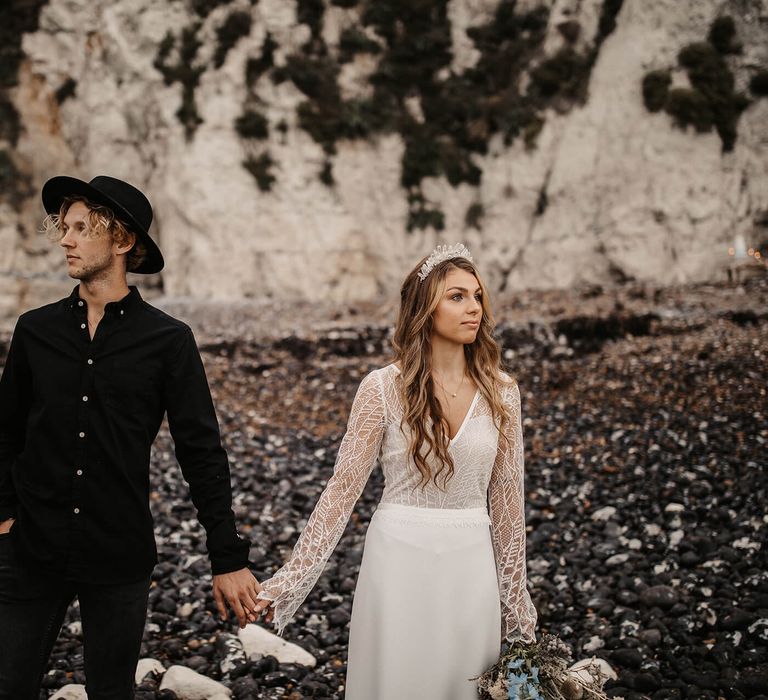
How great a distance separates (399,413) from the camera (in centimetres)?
324

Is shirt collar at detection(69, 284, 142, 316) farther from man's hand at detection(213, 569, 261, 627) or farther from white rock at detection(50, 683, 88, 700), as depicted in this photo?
white rock at detection(50, 683, 88, 700)

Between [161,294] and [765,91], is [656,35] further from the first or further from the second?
[161,294]

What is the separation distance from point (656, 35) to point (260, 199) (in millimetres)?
15268

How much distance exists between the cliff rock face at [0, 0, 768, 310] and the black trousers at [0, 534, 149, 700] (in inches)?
935

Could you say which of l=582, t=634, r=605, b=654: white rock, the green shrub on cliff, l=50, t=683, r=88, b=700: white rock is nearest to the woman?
l=50, t=683, r=88, b=700: white rock

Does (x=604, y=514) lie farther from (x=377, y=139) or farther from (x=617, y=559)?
(x=377, y=139)

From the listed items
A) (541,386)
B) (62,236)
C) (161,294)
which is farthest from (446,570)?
(161,294)

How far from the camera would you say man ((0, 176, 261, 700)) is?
9.74 ft

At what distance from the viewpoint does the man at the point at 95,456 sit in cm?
297

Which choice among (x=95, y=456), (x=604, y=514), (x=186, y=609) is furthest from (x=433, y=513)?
(x=604, y=514)

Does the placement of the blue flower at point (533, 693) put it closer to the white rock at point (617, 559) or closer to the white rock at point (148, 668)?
the white rock at point (148, 668)

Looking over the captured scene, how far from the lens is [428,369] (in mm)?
3307

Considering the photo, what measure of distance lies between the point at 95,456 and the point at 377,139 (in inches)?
1053

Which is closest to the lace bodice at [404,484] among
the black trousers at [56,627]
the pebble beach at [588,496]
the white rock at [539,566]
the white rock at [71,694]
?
the black trousers at [56,627]
